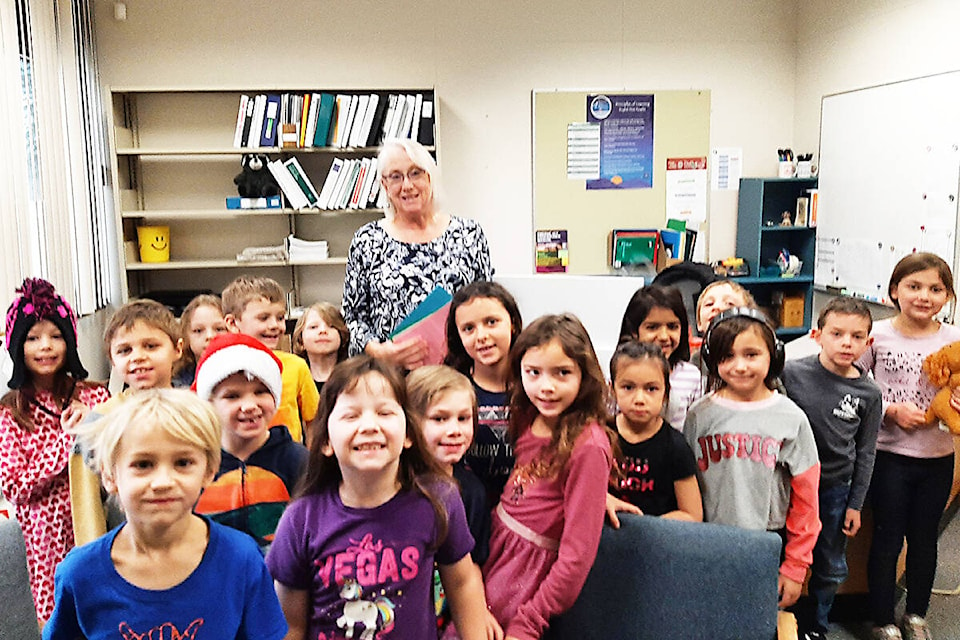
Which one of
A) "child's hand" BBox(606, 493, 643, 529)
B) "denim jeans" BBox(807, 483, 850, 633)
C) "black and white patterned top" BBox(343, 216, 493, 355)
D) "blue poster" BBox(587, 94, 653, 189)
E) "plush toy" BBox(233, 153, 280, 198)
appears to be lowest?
"denim jeans" BBox(807, 483, 850, 633)

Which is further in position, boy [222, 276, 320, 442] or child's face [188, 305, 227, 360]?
child's face [188, 305, 227, 360]

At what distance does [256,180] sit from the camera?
4344 mm

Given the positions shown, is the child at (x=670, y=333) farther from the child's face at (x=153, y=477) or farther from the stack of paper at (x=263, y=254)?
the stack of paper at (x=263, y=254)

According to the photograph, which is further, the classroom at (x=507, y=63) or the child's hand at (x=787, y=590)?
the classroom at (x=507, y=63)

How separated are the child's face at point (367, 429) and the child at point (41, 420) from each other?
37.9 inches

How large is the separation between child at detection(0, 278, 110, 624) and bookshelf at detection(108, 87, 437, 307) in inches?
99.3

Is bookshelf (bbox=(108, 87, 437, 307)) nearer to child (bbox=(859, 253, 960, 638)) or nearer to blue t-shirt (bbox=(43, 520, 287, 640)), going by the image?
child (bbox=(859, 253, 960, 638))

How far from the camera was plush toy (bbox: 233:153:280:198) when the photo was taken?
4340mm

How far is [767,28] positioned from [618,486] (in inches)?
172

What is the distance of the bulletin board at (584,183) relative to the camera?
4.84 m

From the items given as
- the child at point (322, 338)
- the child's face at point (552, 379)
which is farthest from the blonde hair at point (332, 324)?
the child's face at point (552, 379)

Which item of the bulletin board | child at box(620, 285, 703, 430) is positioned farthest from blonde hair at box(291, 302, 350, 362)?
the bulletin board

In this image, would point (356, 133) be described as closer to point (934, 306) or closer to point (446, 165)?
point (446, 165)

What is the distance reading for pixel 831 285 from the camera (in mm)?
4738
